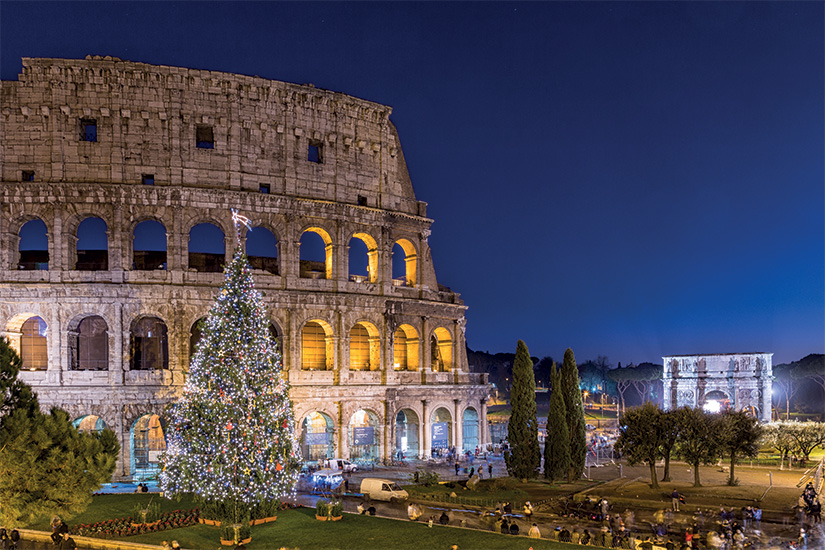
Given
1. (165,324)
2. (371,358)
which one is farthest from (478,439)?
(165,324)

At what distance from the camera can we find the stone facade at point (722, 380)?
2847 inches

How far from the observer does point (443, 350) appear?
167 feet

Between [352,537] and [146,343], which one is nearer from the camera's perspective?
[352,537]

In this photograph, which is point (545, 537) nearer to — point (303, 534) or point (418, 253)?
point (303, 534)

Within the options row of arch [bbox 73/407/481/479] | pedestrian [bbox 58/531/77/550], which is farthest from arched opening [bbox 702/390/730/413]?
pedestrian [bbox 58/531/77/550]

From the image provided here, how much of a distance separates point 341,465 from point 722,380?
51.2m

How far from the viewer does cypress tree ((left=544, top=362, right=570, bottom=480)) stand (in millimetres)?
38281

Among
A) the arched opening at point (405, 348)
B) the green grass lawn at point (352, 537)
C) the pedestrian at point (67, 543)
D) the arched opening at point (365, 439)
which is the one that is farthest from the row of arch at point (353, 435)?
the pedestrian at point (67, 543)

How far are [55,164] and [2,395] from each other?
71.2 feet

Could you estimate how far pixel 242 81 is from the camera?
41781mm

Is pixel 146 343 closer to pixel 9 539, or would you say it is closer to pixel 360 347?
pixel 360 347

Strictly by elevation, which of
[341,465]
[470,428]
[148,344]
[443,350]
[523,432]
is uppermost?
[148,344]

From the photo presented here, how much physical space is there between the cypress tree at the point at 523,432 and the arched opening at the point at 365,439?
359 inches

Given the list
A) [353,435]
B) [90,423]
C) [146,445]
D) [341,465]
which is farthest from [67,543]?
[353,435]
